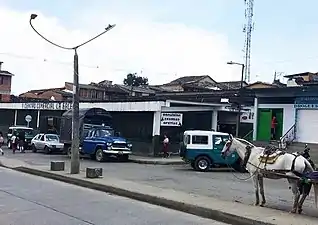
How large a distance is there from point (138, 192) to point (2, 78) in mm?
71264

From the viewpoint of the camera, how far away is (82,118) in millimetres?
34062

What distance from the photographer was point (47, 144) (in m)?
39.8

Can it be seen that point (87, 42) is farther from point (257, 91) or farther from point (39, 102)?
point (39, 102)

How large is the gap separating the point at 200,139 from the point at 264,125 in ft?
40.9

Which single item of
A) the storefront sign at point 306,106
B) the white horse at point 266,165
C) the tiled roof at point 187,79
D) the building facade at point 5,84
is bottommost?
the white horse at point 266,165

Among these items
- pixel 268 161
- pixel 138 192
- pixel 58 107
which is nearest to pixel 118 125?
pixel 58 107

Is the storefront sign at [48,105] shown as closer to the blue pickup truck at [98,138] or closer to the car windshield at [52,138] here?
the car windshield at [52,138]

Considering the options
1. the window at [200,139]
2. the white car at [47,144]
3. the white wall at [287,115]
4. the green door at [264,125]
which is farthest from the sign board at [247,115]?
the window at [200,139]

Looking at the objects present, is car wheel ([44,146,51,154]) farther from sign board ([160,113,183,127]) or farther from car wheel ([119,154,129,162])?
sign board ([160,113,183,127])

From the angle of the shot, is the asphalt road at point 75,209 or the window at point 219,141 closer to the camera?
the asphalt road at point 75,209

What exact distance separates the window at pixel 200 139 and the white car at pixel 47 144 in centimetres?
1456

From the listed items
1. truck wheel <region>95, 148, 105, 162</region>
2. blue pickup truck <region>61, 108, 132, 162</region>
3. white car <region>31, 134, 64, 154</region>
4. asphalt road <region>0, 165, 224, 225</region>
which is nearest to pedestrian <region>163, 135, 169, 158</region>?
blue pickup truck <region>61, 108, 132, 162</region>

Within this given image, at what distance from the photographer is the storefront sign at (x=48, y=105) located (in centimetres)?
4849

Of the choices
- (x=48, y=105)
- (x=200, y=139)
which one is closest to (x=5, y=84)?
Answer: (x=48, y=105)
